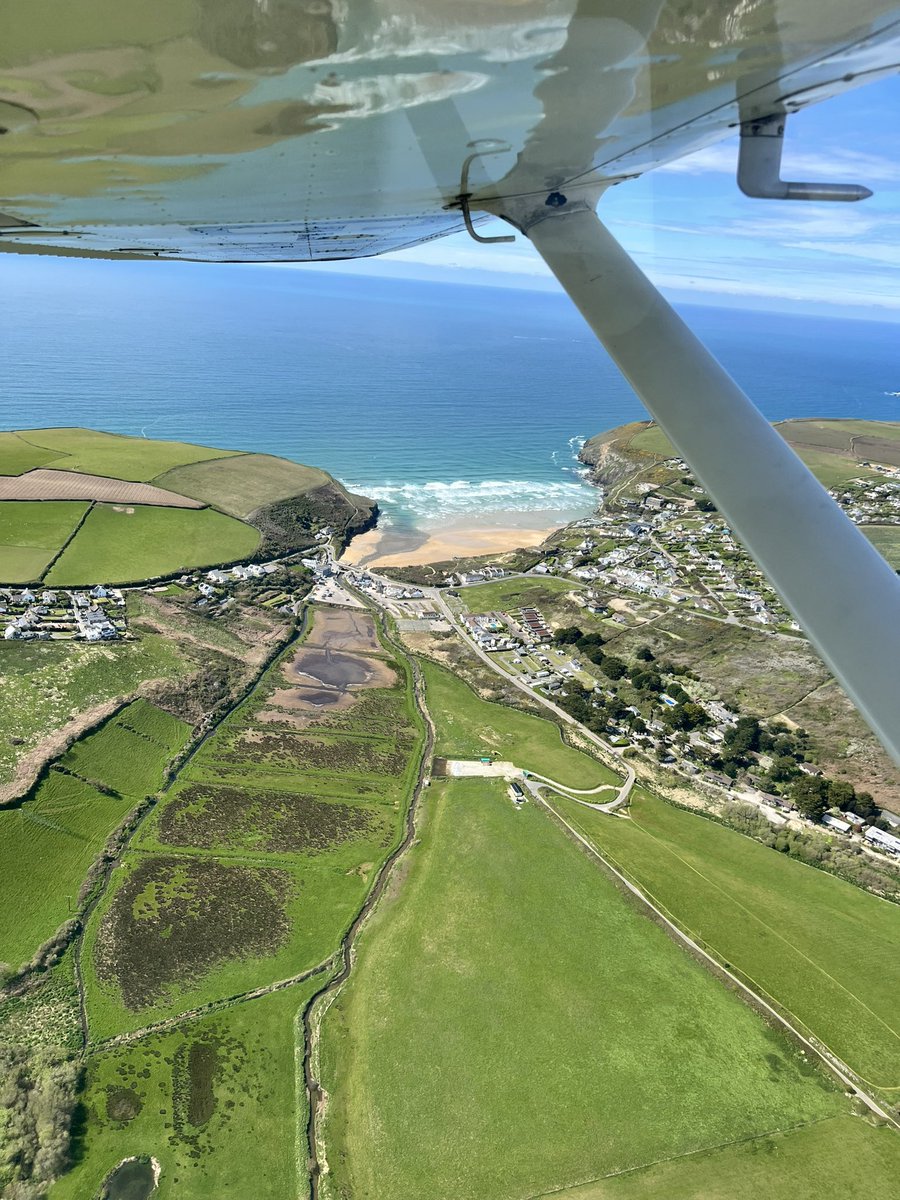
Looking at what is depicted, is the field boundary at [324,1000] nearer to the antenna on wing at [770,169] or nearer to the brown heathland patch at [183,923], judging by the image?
the brown heathland patch at [183,923]

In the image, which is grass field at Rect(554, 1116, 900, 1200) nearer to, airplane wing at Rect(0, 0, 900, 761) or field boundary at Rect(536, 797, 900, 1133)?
field boundary at Rect(536, 797, 900, 1133)

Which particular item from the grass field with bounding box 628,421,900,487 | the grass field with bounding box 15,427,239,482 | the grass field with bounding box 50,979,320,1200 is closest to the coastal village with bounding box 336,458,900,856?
the grass field with bounding box 628,421,900,487

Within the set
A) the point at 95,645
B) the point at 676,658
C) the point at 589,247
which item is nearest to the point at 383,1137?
the point at 589,247

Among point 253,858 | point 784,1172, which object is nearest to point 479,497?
point 253,858

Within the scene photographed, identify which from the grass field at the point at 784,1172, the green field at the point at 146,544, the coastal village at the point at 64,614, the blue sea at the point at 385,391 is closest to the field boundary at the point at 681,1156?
the grass field at the point at 784,1172

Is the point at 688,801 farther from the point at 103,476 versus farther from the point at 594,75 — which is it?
the point at 103,476

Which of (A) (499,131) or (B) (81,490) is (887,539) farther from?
(B) (81,490)

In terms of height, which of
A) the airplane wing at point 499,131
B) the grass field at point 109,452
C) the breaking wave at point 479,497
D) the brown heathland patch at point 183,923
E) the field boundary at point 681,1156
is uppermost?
the airplane wing at point 499,131
